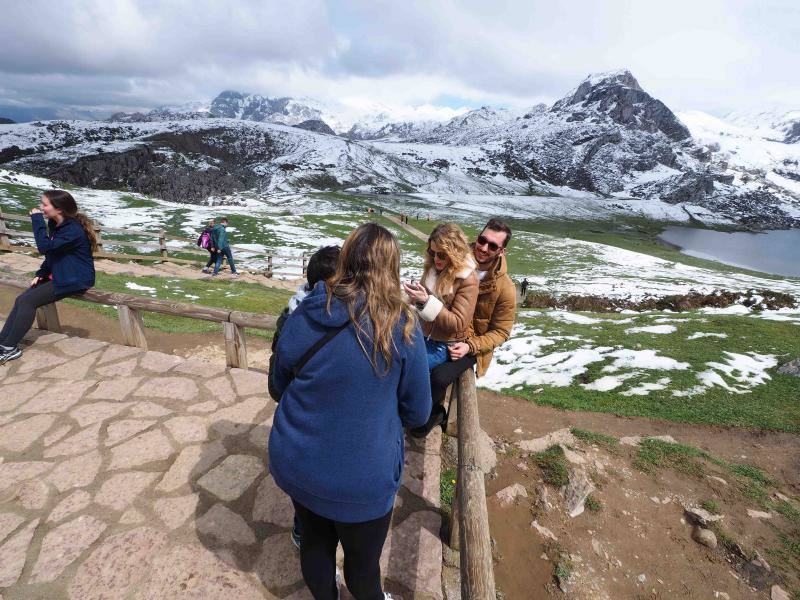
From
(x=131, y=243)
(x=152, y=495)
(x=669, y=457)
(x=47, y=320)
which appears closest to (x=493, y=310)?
(x=669, y=457)

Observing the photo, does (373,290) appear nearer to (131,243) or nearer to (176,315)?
(176,315)

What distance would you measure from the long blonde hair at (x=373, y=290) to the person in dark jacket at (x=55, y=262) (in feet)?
18.5

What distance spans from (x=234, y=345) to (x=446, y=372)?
354 centimetres

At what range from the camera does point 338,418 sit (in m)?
2.09

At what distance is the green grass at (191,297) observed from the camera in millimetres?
9391

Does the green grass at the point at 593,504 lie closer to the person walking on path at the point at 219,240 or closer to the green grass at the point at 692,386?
the green grass at the point at 692,386

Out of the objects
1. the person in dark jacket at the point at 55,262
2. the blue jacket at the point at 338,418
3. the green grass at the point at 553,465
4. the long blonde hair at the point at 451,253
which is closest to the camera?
the blue jacket at the point at 338,418

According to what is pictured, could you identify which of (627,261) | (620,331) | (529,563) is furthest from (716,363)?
(627,261)

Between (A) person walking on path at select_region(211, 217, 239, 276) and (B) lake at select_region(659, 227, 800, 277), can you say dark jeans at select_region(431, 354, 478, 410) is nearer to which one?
(A) person walking on path at select_region(211, 217, 239, 276)

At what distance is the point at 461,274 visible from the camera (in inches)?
145

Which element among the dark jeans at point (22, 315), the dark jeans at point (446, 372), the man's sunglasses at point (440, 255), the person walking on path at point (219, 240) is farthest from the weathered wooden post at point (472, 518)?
the person walking on path at point (219, 240)

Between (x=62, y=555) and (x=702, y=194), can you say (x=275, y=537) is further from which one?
(x=702, y=194)

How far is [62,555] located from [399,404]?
322 centimetres

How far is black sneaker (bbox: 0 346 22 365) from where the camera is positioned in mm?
5755
